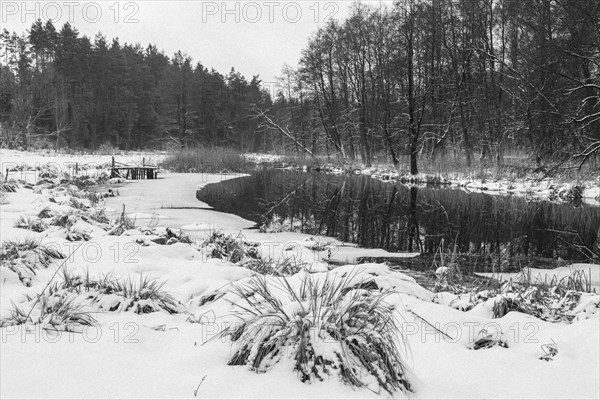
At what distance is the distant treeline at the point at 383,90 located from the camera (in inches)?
503

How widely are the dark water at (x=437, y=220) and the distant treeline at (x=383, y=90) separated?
7.15ft

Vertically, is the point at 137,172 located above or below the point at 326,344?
above

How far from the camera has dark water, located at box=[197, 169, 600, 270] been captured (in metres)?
8.06

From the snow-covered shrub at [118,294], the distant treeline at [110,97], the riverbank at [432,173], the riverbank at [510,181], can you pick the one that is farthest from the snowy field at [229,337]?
the distant treeline at [110,97]

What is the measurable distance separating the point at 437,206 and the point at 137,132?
51.5m

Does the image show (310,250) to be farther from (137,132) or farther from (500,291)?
(137,132)

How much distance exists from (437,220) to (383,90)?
80.6 feet

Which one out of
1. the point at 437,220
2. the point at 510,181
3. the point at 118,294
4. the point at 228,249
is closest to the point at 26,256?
the point at 118,294

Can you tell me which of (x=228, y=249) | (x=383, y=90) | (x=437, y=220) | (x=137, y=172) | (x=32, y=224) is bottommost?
(x=437, y=220)

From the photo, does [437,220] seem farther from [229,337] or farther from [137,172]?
[137,172]

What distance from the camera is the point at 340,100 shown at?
38.4m

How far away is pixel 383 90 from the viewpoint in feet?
111

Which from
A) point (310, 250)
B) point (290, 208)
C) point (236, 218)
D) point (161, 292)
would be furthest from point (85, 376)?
point (290, 208)

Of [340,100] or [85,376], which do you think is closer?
[85,376]
